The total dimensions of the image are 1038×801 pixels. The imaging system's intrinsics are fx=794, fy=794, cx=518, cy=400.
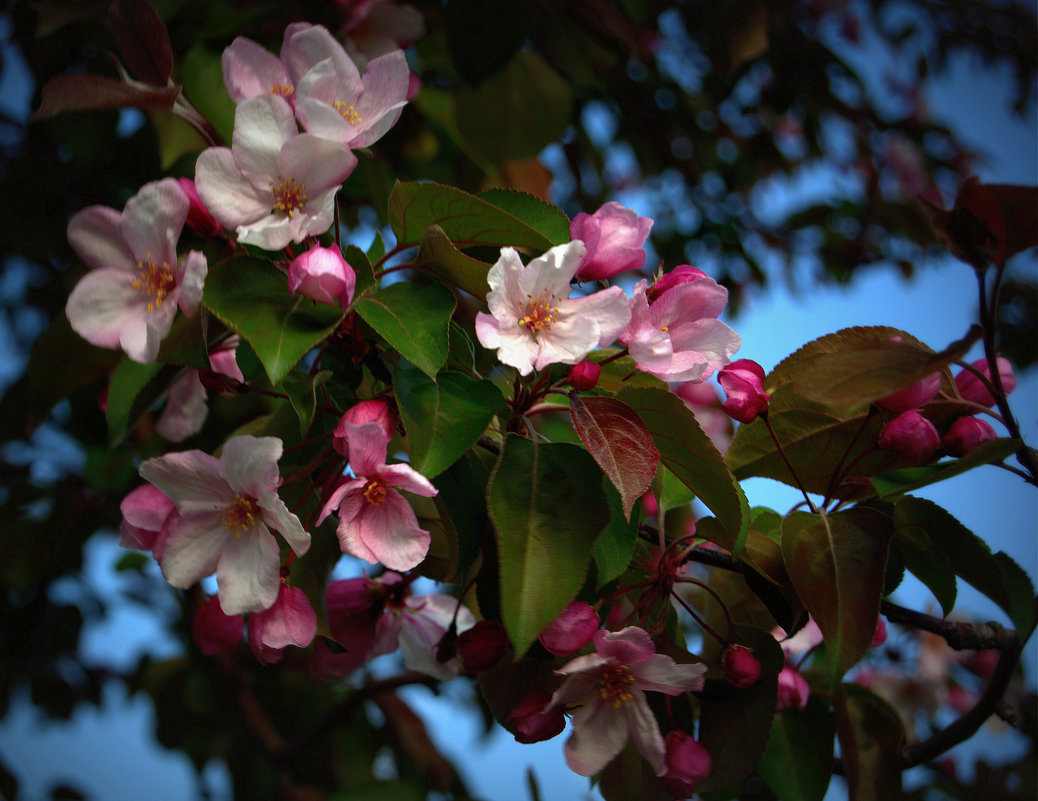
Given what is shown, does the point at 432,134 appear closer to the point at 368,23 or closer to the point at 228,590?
the point at 368,23

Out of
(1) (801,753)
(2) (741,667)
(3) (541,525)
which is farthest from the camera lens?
(1) (801,753)

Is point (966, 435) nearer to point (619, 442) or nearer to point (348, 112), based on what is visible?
point (619, 442)

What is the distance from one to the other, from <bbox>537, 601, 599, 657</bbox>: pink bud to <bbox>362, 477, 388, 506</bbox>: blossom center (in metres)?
0.16

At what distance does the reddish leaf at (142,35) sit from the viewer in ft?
2.19

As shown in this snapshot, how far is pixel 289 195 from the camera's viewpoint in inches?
24.1

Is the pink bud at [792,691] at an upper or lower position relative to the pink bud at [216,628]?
lower

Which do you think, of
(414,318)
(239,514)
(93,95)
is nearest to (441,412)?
(414,318)

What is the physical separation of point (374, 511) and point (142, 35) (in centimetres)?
45

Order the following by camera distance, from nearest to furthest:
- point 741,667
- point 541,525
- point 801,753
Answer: point 541,525 → point 741,667 → point 801,753

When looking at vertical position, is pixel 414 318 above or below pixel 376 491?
above

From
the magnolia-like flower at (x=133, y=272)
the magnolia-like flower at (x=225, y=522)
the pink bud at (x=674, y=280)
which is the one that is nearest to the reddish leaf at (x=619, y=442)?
the pink bud at (x=674, y=280)

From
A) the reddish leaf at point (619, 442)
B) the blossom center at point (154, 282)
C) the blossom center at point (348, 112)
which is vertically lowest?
the blossom center at point (154, 282)

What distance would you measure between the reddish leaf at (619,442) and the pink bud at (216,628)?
0.35 metres

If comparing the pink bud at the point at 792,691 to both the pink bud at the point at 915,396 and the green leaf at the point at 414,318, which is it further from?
the green leaf at the point at 414,318
